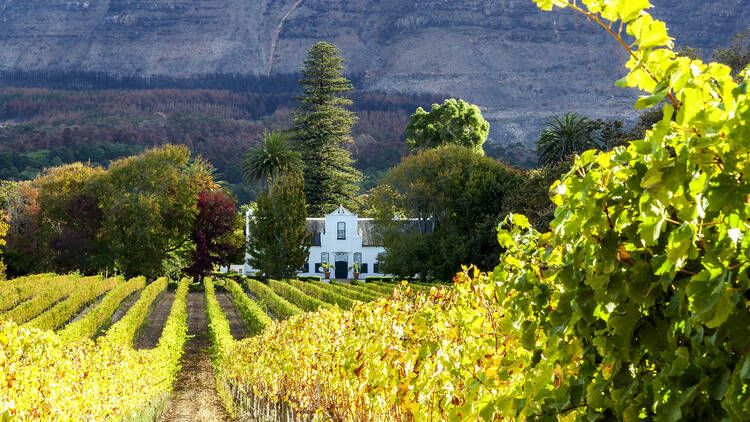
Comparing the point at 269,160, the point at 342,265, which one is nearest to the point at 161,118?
the point at 269,160

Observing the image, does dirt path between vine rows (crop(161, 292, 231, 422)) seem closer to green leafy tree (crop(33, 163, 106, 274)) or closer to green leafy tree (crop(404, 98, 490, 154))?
green leafy tree (crop(33, 163, 106, 274))

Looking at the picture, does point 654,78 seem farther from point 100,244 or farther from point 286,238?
point 100,244

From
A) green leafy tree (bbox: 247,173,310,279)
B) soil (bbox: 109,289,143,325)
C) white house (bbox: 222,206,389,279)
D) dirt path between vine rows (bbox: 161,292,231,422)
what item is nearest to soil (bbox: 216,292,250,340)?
dirt path between vine rows (bbox: 161,292,231,422)

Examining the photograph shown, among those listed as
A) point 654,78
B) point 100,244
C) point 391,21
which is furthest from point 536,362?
point 391,21

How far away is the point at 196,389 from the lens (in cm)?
1936

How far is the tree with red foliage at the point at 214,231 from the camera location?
5456 cm

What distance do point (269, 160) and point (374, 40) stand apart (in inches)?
4902

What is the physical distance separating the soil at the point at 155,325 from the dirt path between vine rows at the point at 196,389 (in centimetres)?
132

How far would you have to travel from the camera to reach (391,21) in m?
181

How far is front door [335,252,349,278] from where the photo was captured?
5619 cm

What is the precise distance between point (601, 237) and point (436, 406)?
10.2ft

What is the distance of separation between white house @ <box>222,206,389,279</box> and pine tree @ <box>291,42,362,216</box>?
816cm

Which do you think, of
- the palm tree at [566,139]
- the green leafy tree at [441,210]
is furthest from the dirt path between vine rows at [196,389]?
the palm tree at [566,139]

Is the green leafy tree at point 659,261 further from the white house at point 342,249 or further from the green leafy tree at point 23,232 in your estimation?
the green leafy tree at point 23,232
